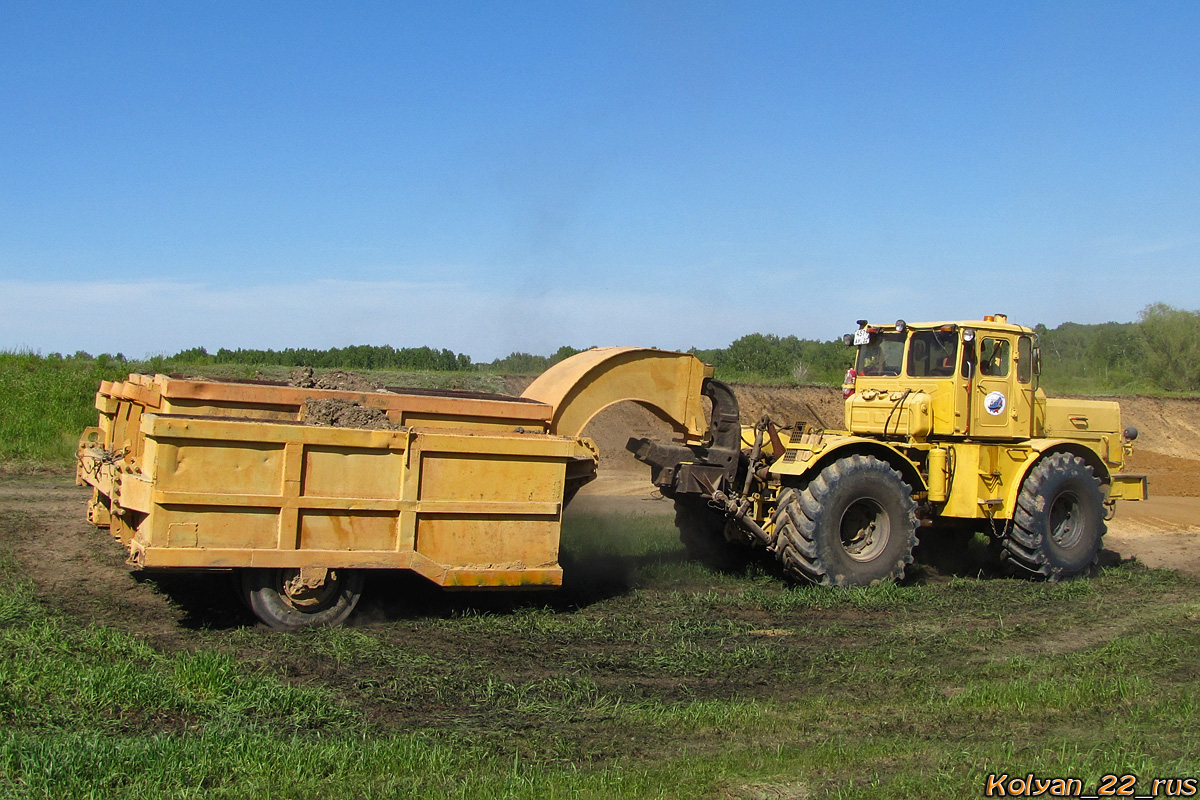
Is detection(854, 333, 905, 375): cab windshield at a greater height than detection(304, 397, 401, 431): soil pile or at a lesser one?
greater

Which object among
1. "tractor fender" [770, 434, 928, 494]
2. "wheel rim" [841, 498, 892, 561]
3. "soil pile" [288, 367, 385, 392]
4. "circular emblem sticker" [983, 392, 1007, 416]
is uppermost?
"circular emblem sticker" [983, 392, 1007, 416]

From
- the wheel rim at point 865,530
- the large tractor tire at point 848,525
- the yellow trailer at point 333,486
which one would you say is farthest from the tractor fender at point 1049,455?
Result: the yellow trailer at point 333,486

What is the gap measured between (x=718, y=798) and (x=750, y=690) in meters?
1.89

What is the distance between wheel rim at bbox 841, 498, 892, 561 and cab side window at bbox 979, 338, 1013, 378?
195cm

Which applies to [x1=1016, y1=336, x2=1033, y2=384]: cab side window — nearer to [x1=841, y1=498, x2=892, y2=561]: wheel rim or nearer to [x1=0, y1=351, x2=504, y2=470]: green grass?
[x1=841, y1=498, x2=892, y2=561]: wheel rim

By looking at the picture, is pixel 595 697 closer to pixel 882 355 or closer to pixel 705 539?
pixel 705 539

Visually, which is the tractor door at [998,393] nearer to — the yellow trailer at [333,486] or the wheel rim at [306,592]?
the yellow trailer at [333,486]

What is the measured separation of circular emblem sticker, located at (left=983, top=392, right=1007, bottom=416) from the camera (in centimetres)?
1029

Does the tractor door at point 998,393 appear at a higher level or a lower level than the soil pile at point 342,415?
higher

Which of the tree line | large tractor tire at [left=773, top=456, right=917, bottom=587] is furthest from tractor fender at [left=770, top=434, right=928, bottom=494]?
the tree line

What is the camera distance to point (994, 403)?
1033 centimetres

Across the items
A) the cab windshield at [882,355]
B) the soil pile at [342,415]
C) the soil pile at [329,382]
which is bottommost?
the soil pile at [342,415]

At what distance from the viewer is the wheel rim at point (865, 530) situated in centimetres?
958

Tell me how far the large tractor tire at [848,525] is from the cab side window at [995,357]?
1.68 m
